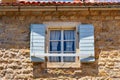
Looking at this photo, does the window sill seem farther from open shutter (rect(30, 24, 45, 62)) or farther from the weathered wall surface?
open shutter (rect(30, 24, 45, 62))

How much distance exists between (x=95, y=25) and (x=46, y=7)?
1797 millimetres

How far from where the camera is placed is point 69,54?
12273 mm

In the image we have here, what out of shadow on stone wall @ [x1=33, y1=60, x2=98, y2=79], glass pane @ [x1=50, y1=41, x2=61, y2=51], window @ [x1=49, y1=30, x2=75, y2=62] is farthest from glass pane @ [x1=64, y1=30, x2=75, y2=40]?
shadow on stone wall @ [x1=33, y1=60, x2=98, y2=79]

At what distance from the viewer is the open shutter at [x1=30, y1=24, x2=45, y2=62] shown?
40.1ft

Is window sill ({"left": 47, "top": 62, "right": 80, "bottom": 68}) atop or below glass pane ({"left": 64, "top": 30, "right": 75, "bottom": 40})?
below

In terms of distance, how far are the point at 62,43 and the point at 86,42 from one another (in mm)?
857

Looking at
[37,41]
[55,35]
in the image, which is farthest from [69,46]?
[37,41]

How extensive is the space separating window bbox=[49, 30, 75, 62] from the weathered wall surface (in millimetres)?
438

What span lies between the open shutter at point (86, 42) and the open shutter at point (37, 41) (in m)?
1.28

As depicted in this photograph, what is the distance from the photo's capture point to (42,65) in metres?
12.3

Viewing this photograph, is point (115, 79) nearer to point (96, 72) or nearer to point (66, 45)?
point (96, 72)

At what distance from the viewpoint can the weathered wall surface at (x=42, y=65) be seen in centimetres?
1218

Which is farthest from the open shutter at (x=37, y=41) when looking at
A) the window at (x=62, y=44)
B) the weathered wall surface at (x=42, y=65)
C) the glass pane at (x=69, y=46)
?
the glass pane at (x=69, y=46)

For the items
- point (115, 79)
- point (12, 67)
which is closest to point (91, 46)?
point (115, 79)
